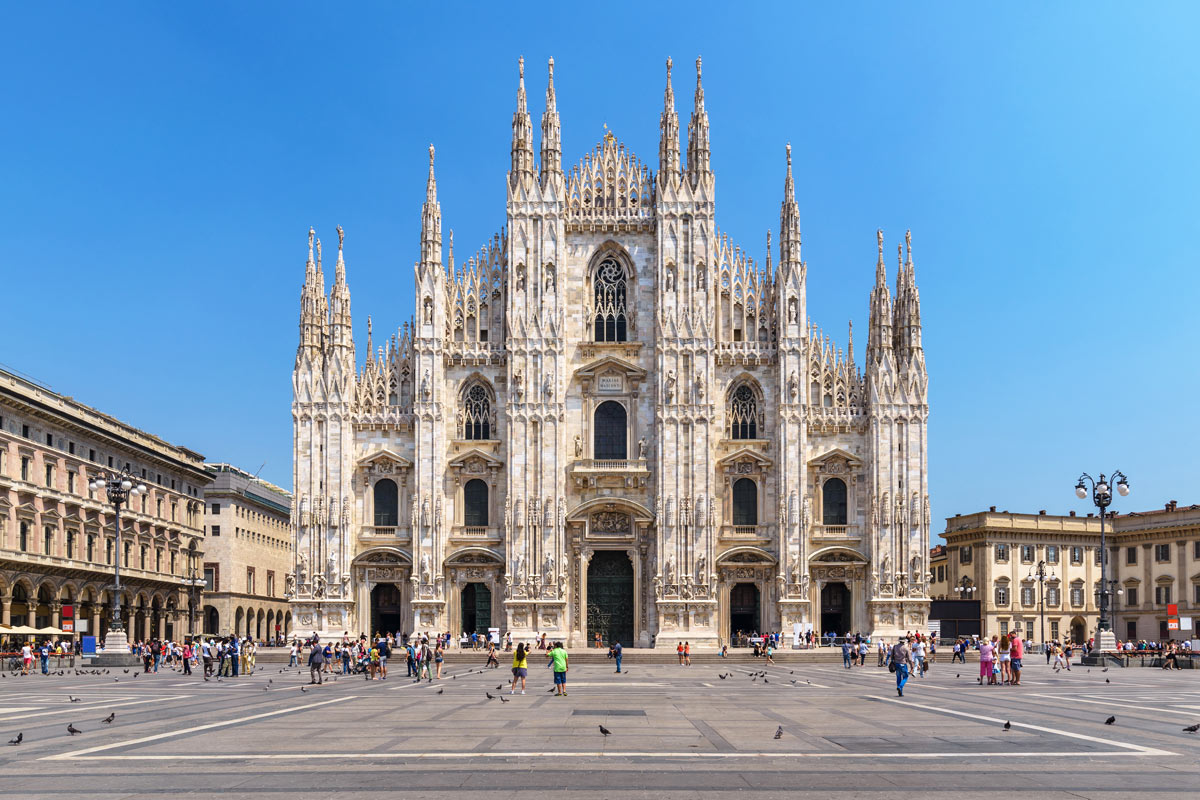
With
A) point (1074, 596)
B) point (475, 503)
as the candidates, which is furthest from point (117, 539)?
point (1074, 596)

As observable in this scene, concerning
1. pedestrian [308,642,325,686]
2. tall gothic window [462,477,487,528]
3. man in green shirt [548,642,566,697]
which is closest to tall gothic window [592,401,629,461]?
tall gothic window [462,477,487,528]

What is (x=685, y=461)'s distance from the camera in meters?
64.6

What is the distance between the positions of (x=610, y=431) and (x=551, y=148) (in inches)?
573

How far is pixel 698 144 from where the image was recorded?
2633 inches

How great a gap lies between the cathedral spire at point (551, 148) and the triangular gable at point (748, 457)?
16.1m

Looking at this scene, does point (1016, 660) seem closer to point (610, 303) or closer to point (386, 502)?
point (610, 303)

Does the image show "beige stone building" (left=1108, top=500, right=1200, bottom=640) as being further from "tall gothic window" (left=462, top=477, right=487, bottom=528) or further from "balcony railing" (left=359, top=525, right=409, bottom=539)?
"balcony railing" (left=359, top=525, right=409, bottom=539)

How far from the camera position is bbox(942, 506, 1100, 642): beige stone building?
306 ft

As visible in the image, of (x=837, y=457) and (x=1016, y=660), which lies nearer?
(x=1016, y=660)

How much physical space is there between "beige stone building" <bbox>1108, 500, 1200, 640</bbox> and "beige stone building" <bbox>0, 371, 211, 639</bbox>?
67.0 metres

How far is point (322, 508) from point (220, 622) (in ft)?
123

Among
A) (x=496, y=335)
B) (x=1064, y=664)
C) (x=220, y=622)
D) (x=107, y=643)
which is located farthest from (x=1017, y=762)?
(x=220, y=622)

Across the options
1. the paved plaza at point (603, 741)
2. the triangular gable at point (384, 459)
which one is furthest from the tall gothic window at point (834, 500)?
the paved plaza at point (603, 741)

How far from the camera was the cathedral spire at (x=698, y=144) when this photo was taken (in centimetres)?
6656
